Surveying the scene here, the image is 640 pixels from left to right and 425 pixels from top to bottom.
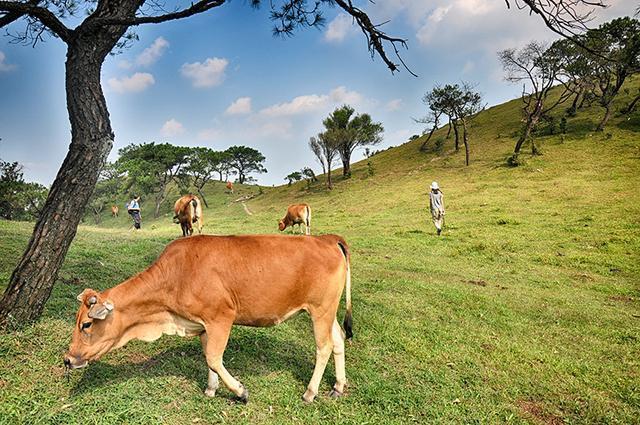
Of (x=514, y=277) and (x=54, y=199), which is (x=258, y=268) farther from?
(x=514, y=277)

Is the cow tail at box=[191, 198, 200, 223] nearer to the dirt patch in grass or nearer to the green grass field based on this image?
the green grass field

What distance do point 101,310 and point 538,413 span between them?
15.6 feet

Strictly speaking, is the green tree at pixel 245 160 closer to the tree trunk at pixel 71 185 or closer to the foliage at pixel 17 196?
the foliage at pixel 17 196

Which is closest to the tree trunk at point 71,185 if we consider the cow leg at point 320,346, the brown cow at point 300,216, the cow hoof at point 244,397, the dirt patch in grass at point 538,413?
the cow hoof at point 244,397

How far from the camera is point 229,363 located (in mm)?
5141

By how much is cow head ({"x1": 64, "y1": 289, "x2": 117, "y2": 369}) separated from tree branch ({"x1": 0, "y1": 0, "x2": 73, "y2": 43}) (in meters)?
3.60

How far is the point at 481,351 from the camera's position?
620cm

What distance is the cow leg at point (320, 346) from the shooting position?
458 centimetres

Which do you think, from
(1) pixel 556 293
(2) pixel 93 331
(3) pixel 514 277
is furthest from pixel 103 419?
(3) pixel 514 277

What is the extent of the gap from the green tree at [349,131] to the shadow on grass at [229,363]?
39.0 metres

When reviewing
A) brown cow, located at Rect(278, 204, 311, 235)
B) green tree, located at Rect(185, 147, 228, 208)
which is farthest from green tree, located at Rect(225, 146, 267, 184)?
brown cow, located at Rect(278, 204, 311, 235)

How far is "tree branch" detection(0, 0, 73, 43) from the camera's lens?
4.98 meters

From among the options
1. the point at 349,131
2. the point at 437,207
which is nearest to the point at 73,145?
the point at 437,207

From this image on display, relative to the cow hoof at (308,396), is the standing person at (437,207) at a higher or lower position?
higher
